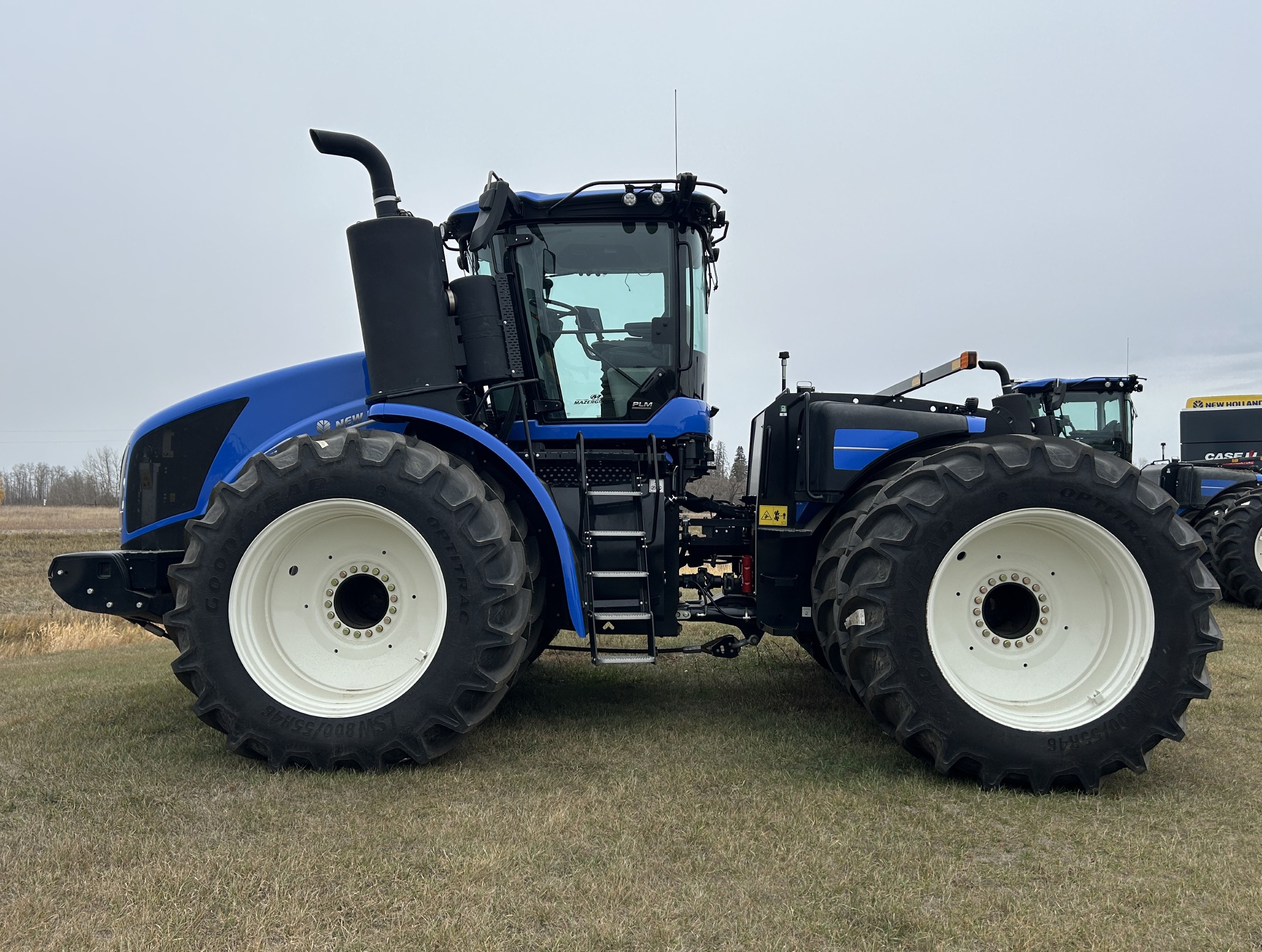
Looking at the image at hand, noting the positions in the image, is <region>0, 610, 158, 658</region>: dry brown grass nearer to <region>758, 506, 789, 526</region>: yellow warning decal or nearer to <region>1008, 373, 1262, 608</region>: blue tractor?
<region>758, 506, 789, 526</region>: yellow warning decal

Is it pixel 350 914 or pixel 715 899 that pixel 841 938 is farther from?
pixel 350 914

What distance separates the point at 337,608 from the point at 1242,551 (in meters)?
10.1

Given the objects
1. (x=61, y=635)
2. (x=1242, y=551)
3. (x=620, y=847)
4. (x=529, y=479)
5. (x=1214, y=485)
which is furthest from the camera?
(x=1214, y=485)

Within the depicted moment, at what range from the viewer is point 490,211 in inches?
169

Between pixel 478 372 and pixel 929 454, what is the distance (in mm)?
2308

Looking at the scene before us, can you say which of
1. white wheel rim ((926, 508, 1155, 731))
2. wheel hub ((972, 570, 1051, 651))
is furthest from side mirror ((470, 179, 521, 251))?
wheel hub ((972, 570, 1051, 651))

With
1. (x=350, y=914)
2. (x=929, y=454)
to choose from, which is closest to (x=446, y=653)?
(x=350, y=914)

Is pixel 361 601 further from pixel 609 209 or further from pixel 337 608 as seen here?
pixel 609 209

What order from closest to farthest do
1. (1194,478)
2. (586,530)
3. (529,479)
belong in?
(529,479)
(586,530)
(1194,478)

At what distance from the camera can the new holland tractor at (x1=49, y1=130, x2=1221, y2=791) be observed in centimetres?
352

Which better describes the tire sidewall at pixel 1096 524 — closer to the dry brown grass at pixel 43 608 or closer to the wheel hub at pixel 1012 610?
the wheel hub at pixel 1012 610

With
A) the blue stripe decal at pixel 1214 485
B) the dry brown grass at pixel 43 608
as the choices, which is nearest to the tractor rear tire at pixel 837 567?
the dry brown grass at pixel 43 608

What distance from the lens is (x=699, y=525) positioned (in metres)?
4.81

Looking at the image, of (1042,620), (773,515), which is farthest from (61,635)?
(1042,620)
